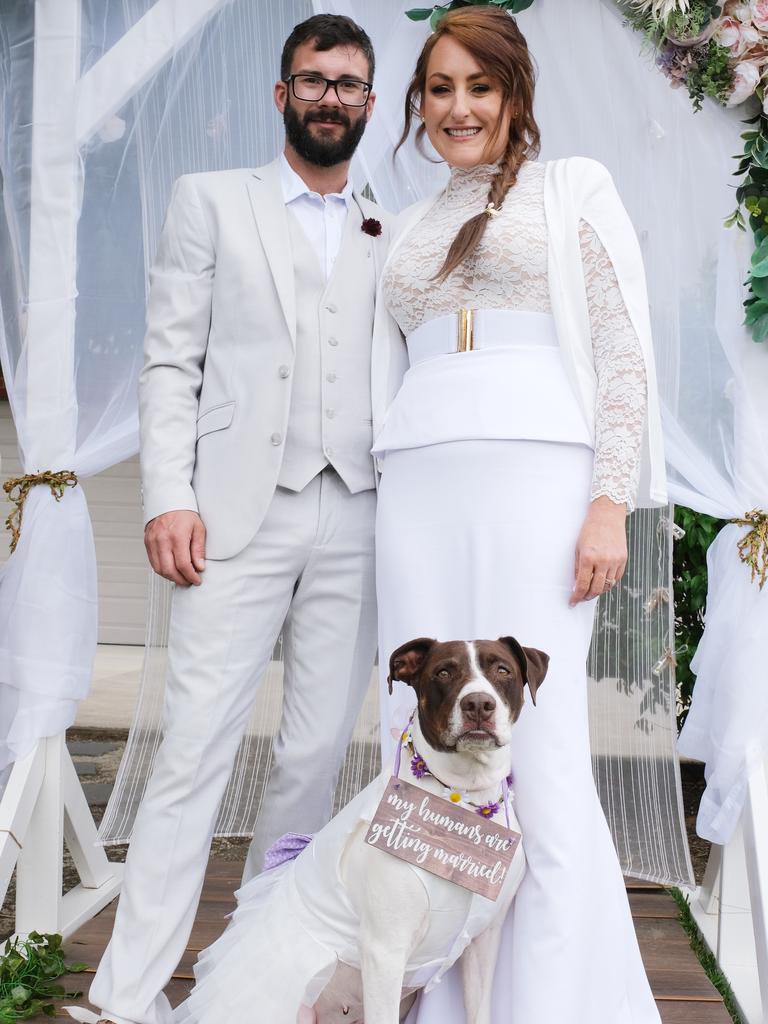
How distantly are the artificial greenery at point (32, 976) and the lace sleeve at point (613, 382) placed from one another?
1.63 metres

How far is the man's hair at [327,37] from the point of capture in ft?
8.09

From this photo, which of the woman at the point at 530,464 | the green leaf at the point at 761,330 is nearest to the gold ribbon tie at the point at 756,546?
the green leaf at the point at 761,330

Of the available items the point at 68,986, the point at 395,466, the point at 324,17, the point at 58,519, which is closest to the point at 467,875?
the point at 395,466

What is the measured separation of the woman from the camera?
2080 millimetres

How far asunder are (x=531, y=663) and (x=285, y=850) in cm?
70

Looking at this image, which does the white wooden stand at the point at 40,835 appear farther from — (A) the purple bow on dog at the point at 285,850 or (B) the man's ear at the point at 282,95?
(B) the man's ear at the point at 282,95

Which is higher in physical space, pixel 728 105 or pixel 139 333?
pixel 728 105

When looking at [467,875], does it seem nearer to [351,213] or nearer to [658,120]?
[351,213]

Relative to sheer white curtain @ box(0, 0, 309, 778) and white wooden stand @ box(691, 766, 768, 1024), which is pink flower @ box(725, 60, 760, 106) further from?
white wooden stand @ box(691, 766, 768, 1024)

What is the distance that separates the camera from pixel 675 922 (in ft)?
10.7

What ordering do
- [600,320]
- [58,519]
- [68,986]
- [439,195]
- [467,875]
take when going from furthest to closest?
[58,519]
[68,986]
[439,195]
[600,320]
[467,875]

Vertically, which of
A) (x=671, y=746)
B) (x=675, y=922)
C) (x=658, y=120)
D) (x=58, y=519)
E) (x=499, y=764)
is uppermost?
(x=658, y=120)

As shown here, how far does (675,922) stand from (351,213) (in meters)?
2.07

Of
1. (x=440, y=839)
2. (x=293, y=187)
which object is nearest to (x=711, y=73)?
(x=293, y=187)
